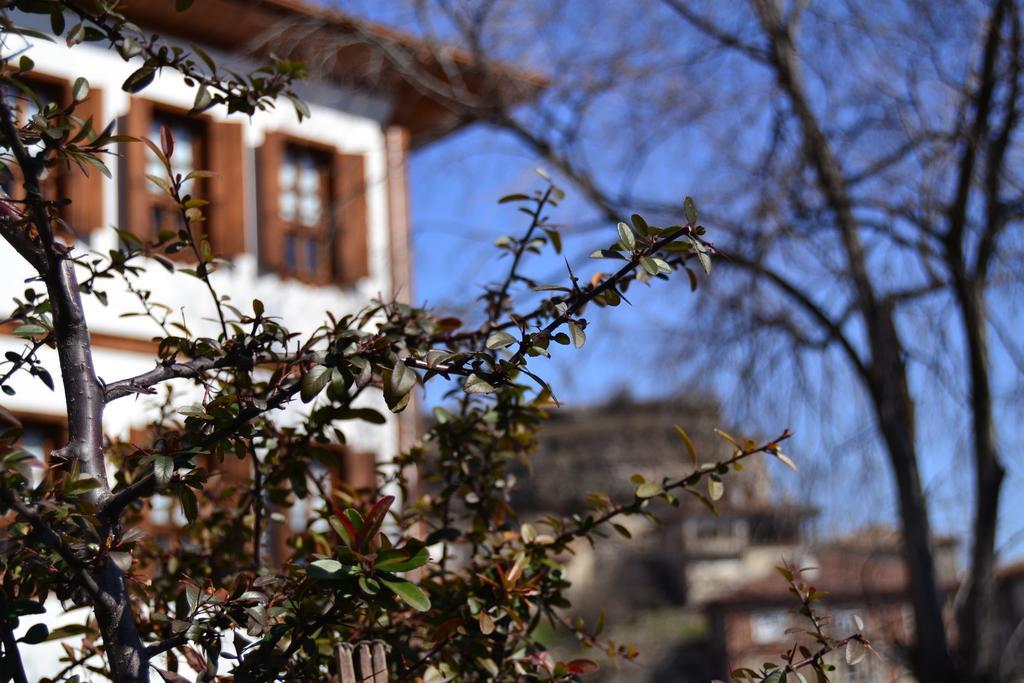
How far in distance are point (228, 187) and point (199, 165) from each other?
0.34 meters

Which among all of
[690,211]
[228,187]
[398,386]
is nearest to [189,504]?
[398,386]

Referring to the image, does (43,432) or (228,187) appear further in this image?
(228,187)

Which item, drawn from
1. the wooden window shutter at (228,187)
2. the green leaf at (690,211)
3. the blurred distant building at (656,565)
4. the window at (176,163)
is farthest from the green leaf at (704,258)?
the blurred distant building at (656,565)

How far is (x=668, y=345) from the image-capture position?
7914 mm

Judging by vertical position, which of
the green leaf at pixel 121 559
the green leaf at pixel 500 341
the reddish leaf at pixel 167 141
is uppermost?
the reddish leaf at pixel 167 141

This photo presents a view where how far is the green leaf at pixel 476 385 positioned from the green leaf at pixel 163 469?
0.45 m

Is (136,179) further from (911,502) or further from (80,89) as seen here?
(80,89)

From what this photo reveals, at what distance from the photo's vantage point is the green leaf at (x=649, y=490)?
2447 mm

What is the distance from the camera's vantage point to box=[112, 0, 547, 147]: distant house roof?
8484mm

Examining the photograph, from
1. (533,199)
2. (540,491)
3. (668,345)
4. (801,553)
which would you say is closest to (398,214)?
(668,345)

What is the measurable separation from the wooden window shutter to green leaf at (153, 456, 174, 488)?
23.3 ft

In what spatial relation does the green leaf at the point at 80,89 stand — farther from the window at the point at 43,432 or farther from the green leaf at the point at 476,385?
the window at the point at 43,432

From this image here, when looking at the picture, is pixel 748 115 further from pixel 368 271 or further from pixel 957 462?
pixel 368 271

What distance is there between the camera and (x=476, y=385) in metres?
1.80
